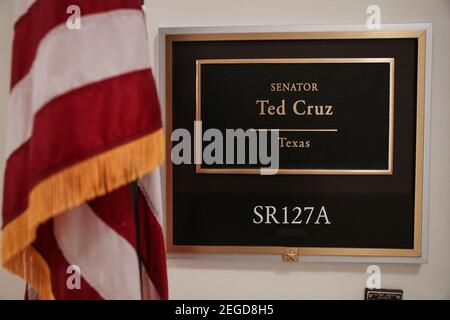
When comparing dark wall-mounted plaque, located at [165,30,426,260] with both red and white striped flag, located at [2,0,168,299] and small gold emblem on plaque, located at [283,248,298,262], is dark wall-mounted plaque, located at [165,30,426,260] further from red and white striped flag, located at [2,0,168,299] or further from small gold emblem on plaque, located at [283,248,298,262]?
red and white striped flag, located at [2,0,168,299]

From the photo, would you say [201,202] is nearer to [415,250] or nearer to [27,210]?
[27,210]

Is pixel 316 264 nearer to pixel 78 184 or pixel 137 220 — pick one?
pixel 137 220

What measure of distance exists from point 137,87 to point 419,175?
80 cm

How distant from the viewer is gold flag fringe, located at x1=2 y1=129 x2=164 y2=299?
651 mm

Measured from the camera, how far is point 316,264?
1032 millimetres

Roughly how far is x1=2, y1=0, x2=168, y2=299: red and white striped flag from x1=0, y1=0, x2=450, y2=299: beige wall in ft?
Answer: 1.08

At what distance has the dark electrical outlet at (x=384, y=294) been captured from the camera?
99cm

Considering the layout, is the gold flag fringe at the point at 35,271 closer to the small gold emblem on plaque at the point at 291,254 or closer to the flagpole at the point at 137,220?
the flagpole at the point at 137,220

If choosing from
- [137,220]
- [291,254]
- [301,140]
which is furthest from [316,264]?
[137,220]

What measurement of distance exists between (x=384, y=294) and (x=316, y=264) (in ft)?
0.67

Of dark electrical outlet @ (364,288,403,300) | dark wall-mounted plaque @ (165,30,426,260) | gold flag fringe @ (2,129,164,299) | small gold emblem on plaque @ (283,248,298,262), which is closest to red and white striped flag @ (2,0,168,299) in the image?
gold flag fringe @ (2,129,164,299)

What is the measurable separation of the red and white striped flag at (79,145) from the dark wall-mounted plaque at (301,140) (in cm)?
29

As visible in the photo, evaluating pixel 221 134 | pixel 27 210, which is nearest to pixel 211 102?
pixel 221 134

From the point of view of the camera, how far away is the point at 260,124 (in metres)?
1.00
